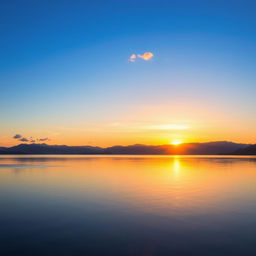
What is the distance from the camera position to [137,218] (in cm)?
1708

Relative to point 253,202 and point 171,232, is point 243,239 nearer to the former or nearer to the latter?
point 171,232

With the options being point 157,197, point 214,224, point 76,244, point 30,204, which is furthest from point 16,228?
point 157,197

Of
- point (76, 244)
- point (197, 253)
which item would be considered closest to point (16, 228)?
point (76, 244)

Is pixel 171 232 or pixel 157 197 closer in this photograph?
pixel 171 232

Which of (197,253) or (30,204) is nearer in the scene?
(197,253)

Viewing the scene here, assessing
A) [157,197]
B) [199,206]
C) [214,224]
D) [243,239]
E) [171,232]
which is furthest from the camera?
[157,197]

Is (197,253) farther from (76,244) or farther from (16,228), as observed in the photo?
(16,228)

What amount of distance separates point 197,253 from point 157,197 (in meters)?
13.6

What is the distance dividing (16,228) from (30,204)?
284 inches

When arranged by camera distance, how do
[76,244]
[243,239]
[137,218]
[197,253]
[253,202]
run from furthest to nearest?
[253,202], [137,218], [243,239], [76,244], [197,253]

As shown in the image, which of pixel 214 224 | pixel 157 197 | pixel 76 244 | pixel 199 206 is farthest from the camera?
pixel 157 197

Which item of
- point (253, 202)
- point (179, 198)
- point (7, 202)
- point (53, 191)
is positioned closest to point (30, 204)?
point (7, 202)

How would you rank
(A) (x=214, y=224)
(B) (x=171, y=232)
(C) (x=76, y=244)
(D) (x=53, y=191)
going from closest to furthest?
(C) (x=76, y=244), (B) (x=171, y=232), (A) (x=214, y=224), (D) (x=53, y=191)

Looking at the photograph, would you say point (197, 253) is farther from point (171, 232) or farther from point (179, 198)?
point (179, 198)
